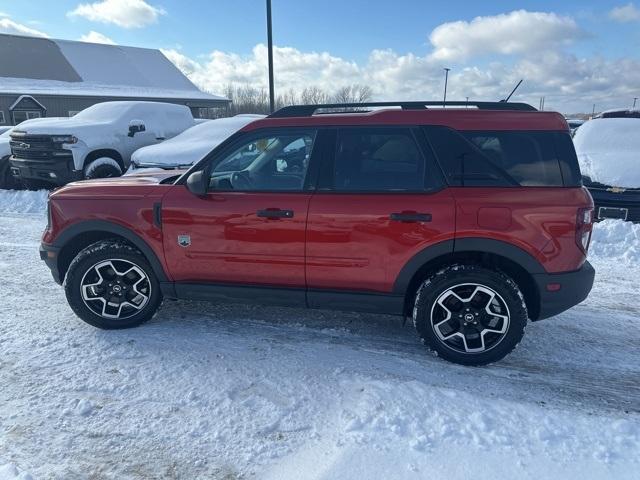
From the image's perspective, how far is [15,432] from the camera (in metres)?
2.62

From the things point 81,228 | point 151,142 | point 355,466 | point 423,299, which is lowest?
point 355,466

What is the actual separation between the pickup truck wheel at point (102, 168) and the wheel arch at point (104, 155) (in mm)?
93

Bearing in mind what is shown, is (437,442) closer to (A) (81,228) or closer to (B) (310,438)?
(B) (310,438)

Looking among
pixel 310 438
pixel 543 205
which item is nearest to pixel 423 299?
pixel 543 205

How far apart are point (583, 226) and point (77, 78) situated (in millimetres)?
35733

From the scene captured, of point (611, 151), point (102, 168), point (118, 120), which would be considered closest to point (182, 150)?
point (102, 168)

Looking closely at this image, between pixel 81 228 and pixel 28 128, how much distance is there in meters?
7.16

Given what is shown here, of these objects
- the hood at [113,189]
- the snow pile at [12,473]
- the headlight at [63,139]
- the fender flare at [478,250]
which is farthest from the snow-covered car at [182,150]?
the snow pile at [12,473]

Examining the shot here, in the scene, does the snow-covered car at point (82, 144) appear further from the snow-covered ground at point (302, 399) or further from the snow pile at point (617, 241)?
the snow pile at point (617, 241)

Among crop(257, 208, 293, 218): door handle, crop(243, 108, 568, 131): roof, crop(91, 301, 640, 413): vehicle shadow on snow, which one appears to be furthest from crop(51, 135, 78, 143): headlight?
crop(257, 208, 293, 218): door handle

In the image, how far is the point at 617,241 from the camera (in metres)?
6.38

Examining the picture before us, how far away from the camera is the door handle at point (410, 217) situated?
3229 mm

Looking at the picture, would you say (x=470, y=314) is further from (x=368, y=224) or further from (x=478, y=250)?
(x=368, y=224)

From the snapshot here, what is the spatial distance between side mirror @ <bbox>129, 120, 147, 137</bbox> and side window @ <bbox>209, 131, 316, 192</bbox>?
7590 mm
